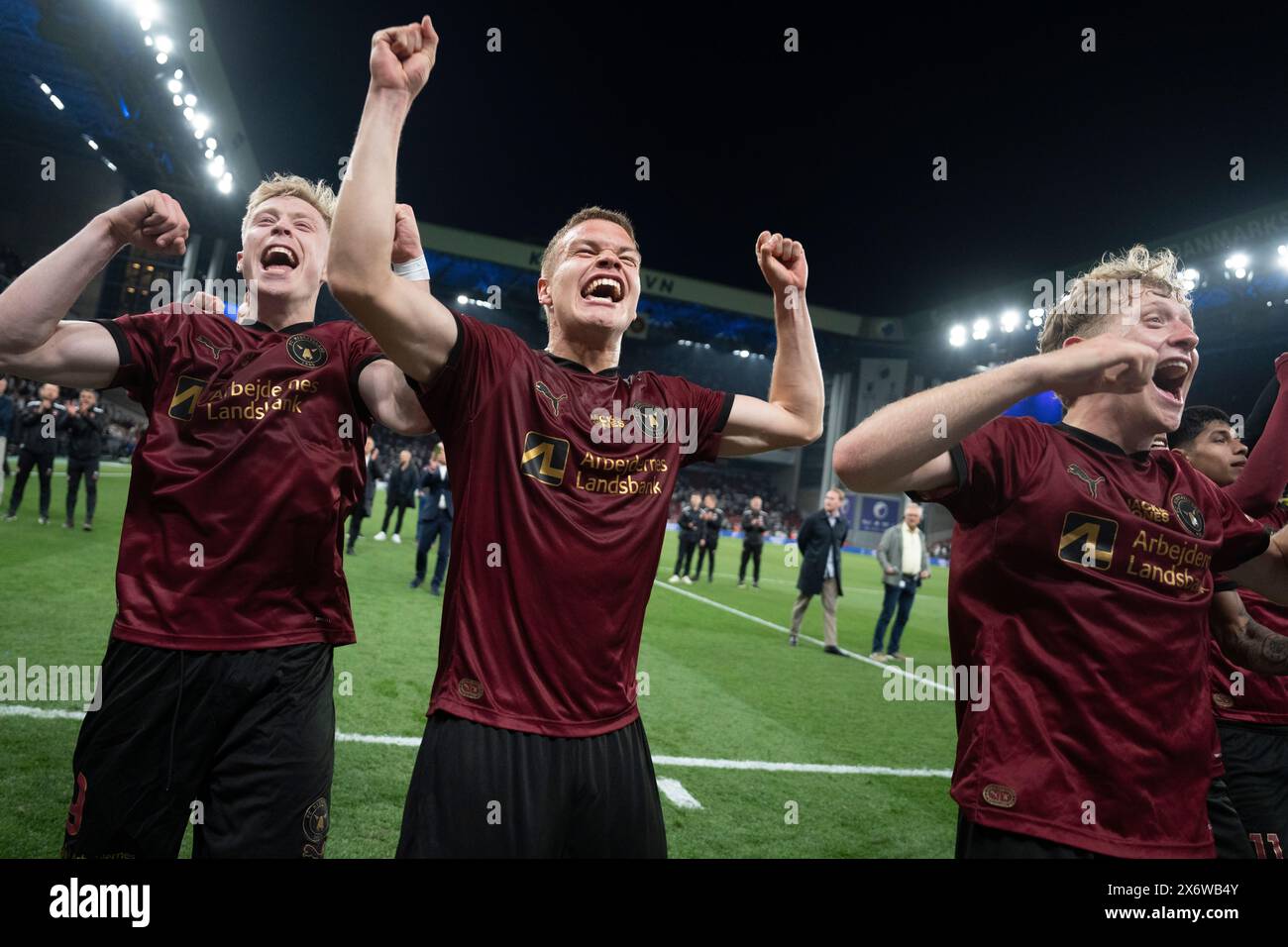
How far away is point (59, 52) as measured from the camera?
21969 mm

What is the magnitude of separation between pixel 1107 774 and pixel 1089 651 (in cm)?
31

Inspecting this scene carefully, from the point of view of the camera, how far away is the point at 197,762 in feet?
7.35

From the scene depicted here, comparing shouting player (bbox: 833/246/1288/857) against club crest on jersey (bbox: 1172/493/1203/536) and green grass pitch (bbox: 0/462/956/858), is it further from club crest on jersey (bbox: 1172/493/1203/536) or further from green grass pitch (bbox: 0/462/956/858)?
green grass pitch (bbox: 0/462/956/858)

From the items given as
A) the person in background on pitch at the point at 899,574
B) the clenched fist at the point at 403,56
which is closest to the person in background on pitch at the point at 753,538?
the person in background on pitch at the point at 899,574

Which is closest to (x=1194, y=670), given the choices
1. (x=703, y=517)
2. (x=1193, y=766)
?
(x=1193, y=766)

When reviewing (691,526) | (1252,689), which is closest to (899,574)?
(691,526)

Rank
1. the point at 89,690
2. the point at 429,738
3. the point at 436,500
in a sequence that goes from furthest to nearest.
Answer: the point at 436,500 → the point at 89,690 → the point at 429,738

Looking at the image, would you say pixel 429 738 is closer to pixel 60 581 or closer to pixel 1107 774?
pixel 1107 774

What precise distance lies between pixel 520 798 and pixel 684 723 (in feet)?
16.5

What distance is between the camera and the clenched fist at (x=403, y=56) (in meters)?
1.80

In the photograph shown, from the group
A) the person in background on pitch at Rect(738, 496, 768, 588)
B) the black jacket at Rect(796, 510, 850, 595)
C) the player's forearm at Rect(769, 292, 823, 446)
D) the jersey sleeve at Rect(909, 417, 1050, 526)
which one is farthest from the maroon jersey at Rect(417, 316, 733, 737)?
the person in background on pitch at Rect(738, 496, 768, 588)

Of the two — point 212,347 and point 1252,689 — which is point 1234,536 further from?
point 212,347

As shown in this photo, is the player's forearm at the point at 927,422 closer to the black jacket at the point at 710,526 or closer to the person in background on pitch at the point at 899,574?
the person in background on pitch at the point at 899,574

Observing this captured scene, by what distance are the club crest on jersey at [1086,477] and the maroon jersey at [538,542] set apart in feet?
3.83
